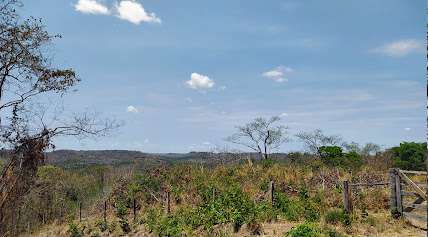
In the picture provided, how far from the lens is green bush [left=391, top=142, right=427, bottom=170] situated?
44.7 metres

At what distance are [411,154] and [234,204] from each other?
112 feet

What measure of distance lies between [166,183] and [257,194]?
815 cm

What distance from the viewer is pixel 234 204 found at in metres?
18.4

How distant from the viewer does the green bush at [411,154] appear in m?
44.7

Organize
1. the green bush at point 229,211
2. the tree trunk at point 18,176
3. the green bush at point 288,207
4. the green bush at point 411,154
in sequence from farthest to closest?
the green bush at point 411,154 → the green bush at point 288,207 → the green bush at point 229,211 → the tree trunk at point 18,176

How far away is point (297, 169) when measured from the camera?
88.5 feet

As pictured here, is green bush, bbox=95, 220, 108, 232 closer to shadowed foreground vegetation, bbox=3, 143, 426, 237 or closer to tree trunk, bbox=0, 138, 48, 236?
shadowed foreground vegetation, bbox=3, 143, 426, 237

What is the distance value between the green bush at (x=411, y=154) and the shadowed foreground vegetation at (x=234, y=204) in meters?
9.33

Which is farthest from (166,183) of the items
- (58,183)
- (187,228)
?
(58,183)

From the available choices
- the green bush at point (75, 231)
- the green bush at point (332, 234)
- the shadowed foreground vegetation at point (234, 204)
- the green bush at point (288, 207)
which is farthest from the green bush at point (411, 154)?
the green bush at point (332, 234)

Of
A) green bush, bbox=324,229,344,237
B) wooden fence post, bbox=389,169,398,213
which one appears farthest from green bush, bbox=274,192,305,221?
green bush, bbox=324,229,344,237

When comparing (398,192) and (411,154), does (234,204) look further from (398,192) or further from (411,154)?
(411,154)

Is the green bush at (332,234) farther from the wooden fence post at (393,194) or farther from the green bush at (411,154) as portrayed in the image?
the green bush at (411,154)

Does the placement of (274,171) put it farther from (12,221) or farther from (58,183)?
(58,183)
